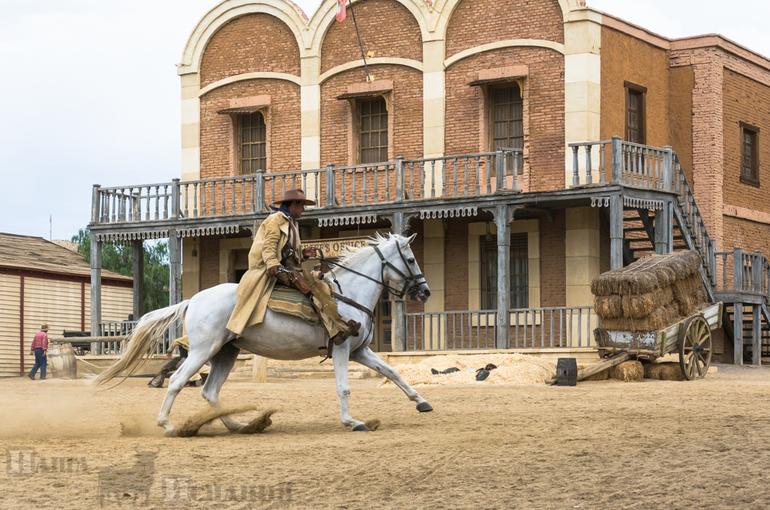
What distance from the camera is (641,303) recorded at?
1591cm

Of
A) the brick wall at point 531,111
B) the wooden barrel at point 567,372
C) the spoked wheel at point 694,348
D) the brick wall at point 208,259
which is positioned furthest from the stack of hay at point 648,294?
the brick wall at point 208,259

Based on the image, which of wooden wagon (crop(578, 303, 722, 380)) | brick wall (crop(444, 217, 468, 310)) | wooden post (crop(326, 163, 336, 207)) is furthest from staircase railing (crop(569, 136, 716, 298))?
wooden post (crop(326, 163, 336, 207))

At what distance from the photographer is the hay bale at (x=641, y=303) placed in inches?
627

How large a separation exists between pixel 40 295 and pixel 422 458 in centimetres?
2453

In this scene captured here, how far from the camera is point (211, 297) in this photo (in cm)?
1050

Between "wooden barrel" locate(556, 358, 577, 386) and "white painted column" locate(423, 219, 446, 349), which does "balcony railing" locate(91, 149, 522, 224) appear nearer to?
"white painted column" locate(423, 219, 446, 349)

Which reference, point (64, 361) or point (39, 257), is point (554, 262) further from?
point (39, 257)

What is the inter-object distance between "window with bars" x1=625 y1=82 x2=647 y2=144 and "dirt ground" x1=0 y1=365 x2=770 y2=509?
11.9 meters

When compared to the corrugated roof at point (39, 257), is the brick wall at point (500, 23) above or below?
above

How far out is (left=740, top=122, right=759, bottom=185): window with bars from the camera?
2664cm

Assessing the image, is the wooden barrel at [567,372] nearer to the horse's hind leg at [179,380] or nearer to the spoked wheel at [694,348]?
the spoked wheel at [694,348]

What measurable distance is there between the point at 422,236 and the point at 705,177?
22.3 ft

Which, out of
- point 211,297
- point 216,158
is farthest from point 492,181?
point 211,297

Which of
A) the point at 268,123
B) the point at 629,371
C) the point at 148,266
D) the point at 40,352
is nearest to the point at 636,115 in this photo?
the point at 268,123
